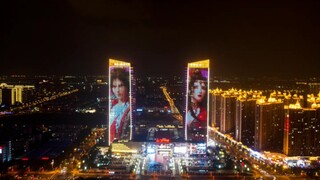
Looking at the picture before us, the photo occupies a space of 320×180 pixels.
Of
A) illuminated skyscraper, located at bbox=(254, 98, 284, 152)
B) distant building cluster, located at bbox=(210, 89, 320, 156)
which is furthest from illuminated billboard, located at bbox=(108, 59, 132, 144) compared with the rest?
illuminated skyscraper, located at bbox=(254, 98, 284, 152)

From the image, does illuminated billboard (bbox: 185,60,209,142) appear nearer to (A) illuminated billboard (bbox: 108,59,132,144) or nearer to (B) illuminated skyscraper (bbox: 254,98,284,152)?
(B) illuminated skyscraper (bbox: 254,98,284,152)

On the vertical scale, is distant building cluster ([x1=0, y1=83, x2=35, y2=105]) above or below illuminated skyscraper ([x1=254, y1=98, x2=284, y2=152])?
above

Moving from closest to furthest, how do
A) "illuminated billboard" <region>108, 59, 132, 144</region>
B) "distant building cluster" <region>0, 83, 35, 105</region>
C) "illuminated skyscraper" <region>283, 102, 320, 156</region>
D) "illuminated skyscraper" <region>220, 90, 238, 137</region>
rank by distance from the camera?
"illuminated skyscraper" <region>283, 102, 320, 156</region> → "illuminated billboard" <region>108, 59, 132, 144</region> → "illuminated skyscraper" <region>220, 90, 238, 137</region> → "distant building cluster" <region>0, 83, 35, 105</region>

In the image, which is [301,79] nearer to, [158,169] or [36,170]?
[158,169]

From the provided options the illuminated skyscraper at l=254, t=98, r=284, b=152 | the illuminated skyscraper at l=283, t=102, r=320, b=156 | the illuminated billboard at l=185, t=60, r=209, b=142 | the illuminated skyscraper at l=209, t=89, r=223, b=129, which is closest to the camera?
the illuminated skyscraper at l=283, t=102, r=320, b=156

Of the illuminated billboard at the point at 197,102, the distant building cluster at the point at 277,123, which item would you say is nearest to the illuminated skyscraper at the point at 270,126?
the distant building cluster at the point at 277,123

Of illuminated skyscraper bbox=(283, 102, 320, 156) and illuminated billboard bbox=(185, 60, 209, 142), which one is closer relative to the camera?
illuminated skyscraper bbox=(283, 102, 320, 156)

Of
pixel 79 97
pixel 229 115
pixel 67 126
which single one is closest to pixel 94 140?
pixel 67 126

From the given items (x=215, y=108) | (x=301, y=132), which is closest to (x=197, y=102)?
(x=301, y=132)
